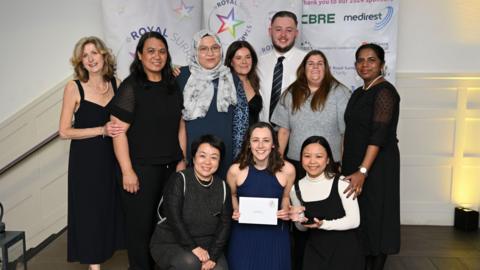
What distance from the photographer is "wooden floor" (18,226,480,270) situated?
3391mm

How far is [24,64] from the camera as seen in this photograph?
4.55 meters

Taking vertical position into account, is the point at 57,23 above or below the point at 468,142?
above

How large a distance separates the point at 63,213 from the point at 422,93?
3920 millimetres

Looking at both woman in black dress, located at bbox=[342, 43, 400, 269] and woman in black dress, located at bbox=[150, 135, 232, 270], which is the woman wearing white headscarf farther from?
woman in black dress, located at bbox=[342, 43, 400, 269]

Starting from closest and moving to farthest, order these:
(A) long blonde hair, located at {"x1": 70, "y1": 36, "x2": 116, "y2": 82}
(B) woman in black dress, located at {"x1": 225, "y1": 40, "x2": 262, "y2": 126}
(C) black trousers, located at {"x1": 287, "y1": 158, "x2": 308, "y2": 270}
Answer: (A) long blonde hair, located at {"x1": 70, "y1": 36, "x2": 116, "y2": 82}
(C) black trousers, located at {"x1": 287, "y1": 158, "x2": 308, "y2": 270}
(B) woman in black dress, located at {"x1": 225, "y1": 40, "x2": 262, "y2": 126}

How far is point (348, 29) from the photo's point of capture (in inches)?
164

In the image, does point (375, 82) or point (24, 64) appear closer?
point (375, 82)

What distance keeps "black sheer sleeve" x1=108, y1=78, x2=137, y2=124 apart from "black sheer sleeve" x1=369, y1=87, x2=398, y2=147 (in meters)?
1.44

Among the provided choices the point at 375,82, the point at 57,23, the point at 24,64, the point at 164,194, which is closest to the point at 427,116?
the point at 375,82

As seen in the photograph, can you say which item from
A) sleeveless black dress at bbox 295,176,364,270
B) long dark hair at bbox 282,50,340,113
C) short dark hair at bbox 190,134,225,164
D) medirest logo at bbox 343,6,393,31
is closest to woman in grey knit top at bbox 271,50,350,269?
long dark hair at bbox 282,50,340,113

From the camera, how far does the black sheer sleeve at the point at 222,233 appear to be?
2523 mm

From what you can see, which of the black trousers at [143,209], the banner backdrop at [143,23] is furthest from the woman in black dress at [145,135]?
the banner backdrop at [143,23]

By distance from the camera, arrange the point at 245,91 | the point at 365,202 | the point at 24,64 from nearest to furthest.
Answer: the point at 365,202 < the point at 245,91 < the point at 24,64

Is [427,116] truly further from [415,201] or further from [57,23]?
[57,23]
